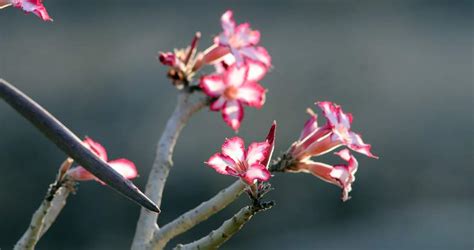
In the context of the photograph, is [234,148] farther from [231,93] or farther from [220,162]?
[231,93]

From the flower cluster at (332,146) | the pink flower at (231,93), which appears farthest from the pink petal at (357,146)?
the pink flower at (231,93)

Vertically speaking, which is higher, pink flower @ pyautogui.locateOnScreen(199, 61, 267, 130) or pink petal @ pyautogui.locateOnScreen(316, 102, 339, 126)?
pink flower @ pyautogui.locateOnScreen(199, 61, 267, 130)

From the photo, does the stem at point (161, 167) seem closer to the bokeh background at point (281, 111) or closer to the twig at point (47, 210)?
the twig at point (47, 210)

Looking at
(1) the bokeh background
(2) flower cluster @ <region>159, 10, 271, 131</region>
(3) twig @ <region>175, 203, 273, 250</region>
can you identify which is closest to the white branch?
(3) twig @ <region>175, 203, 273, 250</region>

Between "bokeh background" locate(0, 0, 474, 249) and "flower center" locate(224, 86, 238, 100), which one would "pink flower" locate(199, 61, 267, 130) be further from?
"bokeh background" locate(0, 0, 474, 249)

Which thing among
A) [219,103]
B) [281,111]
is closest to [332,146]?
[219,103]

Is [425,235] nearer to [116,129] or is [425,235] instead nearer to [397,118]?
[397,118]
